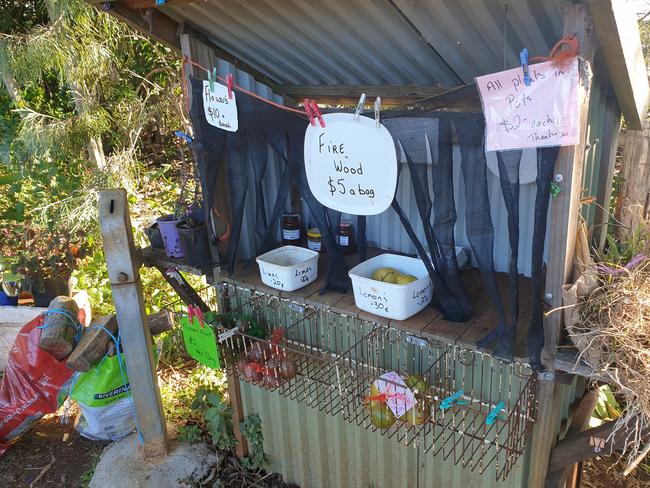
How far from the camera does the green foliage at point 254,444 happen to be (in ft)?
10.3

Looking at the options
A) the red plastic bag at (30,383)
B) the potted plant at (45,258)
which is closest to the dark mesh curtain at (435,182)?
the red plastic bag at (30,383)

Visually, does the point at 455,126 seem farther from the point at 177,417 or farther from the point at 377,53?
the point at 177,417

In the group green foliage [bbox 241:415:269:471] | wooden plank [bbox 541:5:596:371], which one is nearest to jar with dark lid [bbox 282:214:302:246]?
green foliage [bbox 241:415:269:471]

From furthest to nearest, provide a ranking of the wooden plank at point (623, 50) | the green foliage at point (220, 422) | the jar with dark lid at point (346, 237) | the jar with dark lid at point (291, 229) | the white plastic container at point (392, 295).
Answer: the green foliage at point (220, 422) → the jar with dark lid at point (291, 229) → the jar with dark lid at point (346, 237) → the white plastic container at point (392, 295) → the wooden plank at point (623, 50)

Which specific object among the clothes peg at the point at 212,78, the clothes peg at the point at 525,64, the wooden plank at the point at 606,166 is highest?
the clothes peg at the point at 212,78

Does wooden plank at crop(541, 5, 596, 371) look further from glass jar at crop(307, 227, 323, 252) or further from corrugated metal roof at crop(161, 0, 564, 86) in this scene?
glass jar at crop(307, 227, 323, 252)

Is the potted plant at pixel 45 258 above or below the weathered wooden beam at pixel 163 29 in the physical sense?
below

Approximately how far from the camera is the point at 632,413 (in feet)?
4.98

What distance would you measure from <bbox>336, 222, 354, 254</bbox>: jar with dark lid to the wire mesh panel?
12.6 inches

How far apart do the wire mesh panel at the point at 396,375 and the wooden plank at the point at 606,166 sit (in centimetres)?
72

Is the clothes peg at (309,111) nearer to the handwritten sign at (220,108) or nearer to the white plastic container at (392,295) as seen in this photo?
the handwritten sign at (220,108)

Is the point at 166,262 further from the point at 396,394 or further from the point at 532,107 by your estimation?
the point at 532,107

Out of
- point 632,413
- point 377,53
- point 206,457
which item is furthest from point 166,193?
point 632,413

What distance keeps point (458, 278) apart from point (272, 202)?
45.6 inches
